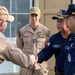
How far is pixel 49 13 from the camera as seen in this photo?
362 inches

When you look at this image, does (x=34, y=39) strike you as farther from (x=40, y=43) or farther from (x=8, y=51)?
(x=8, y=51)

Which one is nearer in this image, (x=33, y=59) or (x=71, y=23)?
(x=71, y=23)

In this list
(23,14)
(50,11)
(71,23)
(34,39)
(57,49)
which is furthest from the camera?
(23,14)

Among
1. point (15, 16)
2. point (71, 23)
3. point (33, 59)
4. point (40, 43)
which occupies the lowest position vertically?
point (40, 43)

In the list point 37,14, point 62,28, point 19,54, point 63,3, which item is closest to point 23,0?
point 63,3

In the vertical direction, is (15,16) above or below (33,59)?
above

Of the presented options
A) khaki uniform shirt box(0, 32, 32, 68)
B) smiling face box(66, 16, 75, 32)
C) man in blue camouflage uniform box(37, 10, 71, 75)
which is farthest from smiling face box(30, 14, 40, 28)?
smiling face box(66, 16, 75, 32)

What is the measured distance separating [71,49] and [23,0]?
4.75m

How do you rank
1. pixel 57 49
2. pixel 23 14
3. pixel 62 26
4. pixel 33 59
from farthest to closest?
1. pixel 23 14
2. pixel 62 26
3. pixel 57 49
4. pixel 33 59

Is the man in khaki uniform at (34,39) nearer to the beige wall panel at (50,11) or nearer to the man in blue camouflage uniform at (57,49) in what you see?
the beige wall panel at (50,11)

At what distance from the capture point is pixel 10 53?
4891 millimetres

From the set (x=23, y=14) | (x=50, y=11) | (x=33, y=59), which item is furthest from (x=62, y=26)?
(x=23, y=14)

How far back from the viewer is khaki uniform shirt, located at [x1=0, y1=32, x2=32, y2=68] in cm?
481

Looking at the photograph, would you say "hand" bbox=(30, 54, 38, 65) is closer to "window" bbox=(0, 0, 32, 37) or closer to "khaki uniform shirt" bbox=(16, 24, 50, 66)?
"khaki uniform shirt" bbox=(16, 24, 50, 66)
